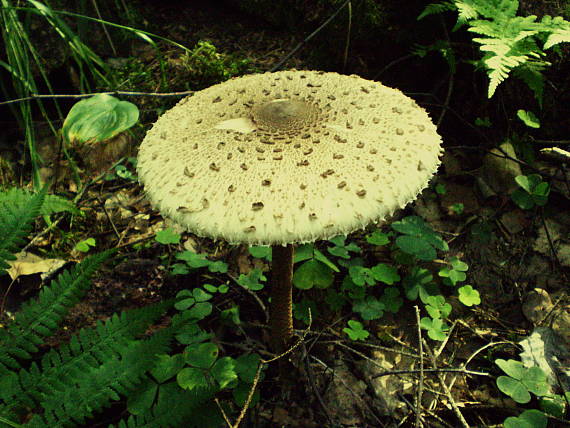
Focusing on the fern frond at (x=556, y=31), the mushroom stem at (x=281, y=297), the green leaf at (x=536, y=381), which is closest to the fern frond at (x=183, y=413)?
the mushroom stem at (x=281, y=297)

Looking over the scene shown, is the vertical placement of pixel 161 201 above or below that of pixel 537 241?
above

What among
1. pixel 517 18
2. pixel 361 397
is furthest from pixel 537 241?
pixel 361 397

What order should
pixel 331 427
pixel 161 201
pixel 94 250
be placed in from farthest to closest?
pixel 94 250 < pixel 331 427 < pixel 161 201

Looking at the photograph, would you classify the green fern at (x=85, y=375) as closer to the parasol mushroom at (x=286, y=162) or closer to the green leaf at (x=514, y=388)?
the parasol mushroom at (x=286, y=162)

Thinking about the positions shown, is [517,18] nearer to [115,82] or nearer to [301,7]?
[301,7]

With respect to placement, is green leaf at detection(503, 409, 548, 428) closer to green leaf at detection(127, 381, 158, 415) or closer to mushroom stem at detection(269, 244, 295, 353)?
mushroom stem at detection(269, 244, 295, 353)

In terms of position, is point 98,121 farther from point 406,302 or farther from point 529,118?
point 529,118
